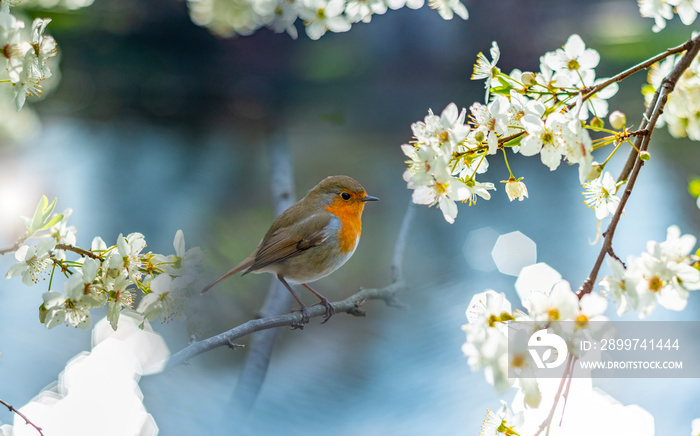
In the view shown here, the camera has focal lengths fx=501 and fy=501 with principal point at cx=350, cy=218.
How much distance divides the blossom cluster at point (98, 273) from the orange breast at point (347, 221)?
1.00 ft

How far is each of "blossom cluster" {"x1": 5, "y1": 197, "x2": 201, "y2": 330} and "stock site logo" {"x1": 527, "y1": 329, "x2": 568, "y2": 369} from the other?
0.90 ft

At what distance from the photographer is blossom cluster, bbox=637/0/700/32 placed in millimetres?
384

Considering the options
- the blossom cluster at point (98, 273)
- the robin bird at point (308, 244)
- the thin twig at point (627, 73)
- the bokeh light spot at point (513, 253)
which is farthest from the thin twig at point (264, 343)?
the thin twig at point (627, 73)

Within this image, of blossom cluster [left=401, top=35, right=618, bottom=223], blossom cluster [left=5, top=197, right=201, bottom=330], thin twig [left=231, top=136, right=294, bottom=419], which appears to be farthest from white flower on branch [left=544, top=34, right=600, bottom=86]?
thin twig [left=231, top=136, right=294, bottom=419]

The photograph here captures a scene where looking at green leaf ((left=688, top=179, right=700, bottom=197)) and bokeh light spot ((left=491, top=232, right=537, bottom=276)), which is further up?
bokeh light spot ((left=491, top=232, right=537, bottom=276))

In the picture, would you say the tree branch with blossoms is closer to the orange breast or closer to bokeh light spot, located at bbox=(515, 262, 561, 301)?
bokeh light spot, located at bbox=(515, 262, 561, 301)

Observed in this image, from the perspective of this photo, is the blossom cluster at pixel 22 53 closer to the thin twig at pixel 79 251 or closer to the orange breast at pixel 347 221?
the thin twig at pixel 79 251

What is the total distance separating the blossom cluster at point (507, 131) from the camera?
315 millimetres

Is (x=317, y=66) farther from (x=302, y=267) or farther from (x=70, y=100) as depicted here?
(x=302, y=267)

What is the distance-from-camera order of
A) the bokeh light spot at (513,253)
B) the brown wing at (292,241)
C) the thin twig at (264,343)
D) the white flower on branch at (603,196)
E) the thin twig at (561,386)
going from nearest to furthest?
the thin twig at (561,386)
the white flower on branch at (603,196)
the brown wing at (292,241)
the thin twig at (264,343)
the bokeh light spot at (513,253)

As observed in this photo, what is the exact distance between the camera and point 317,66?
1522mm

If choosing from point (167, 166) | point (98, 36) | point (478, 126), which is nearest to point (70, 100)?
point (98, 36)

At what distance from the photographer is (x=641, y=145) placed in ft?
1.03

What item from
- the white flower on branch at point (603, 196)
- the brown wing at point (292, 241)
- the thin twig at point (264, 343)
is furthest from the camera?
the thin twig at point (264, 343)
